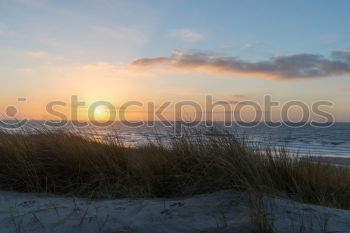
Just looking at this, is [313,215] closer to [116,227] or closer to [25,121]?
[116,227]

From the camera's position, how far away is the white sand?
3324mm

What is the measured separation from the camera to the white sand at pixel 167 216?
3324 millimetres

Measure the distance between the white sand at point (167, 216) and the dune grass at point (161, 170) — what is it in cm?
51

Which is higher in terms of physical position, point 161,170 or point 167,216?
point 161,170

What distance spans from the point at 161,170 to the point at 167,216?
5.51 feet

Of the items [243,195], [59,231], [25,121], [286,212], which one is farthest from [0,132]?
[286,212]

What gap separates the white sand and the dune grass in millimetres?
508

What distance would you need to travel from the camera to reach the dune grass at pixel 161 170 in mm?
4750

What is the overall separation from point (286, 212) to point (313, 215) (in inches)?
8.7

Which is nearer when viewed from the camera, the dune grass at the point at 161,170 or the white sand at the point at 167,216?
the white sand at the point at 167,216

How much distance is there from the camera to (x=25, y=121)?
8.48 m

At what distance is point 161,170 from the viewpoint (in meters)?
5.33

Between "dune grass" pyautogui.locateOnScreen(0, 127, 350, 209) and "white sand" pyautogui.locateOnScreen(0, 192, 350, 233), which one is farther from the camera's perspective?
"dune grass" pyautogui.locateOnScreen(0, 127, 350, 209)

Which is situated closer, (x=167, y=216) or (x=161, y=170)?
(x=167, y=216)
